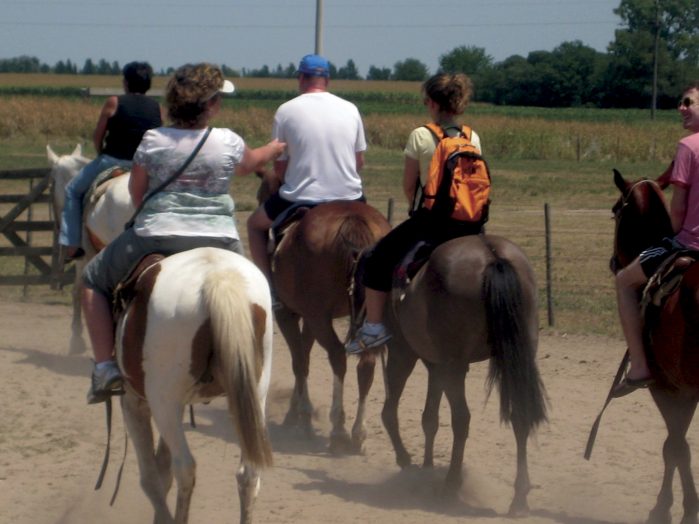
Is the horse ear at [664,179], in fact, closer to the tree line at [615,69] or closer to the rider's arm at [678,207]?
the rider's arm at [678,207]

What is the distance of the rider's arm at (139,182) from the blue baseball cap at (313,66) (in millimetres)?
3052

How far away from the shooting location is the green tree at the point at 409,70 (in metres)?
141

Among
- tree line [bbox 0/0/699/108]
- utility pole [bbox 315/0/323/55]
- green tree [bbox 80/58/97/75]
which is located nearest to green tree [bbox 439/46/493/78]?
tree line [bbox 0/0/699/108]

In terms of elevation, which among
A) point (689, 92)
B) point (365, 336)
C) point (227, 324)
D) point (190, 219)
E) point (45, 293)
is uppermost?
point (689, 92)

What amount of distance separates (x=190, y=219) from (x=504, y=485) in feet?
9.74

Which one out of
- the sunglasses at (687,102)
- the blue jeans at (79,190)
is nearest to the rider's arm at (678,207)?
the sunglasses at (687,102)

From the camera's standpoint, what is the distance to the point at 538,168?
4047 cm

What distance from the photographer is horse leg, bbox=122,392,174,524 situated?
6.29 m

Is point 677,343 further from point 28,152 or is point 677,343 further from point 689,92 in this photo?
point 28,152

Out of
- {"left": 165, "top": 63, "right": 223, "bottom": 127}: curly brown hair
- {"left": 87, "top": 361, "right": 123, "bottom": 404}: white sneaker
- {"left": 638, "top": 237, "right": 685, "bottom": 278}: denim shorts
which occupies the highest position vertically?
{"left": 165, "top": 63, "right": 223, "bottom": 127}: curly brown hair

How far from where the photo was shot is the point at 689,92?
6430 mm

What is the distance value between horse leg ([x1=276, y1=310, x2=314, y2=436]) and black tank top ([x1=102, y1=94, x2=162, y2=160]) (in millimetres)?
2427

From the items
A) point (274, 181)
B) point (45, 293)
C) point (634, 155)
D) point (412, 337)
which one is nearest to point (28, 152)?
point (634, 155)

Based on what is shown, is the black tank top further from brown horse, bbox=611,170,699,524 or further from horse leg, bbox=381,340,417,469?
brown horse, bbox=611,170,699,524
